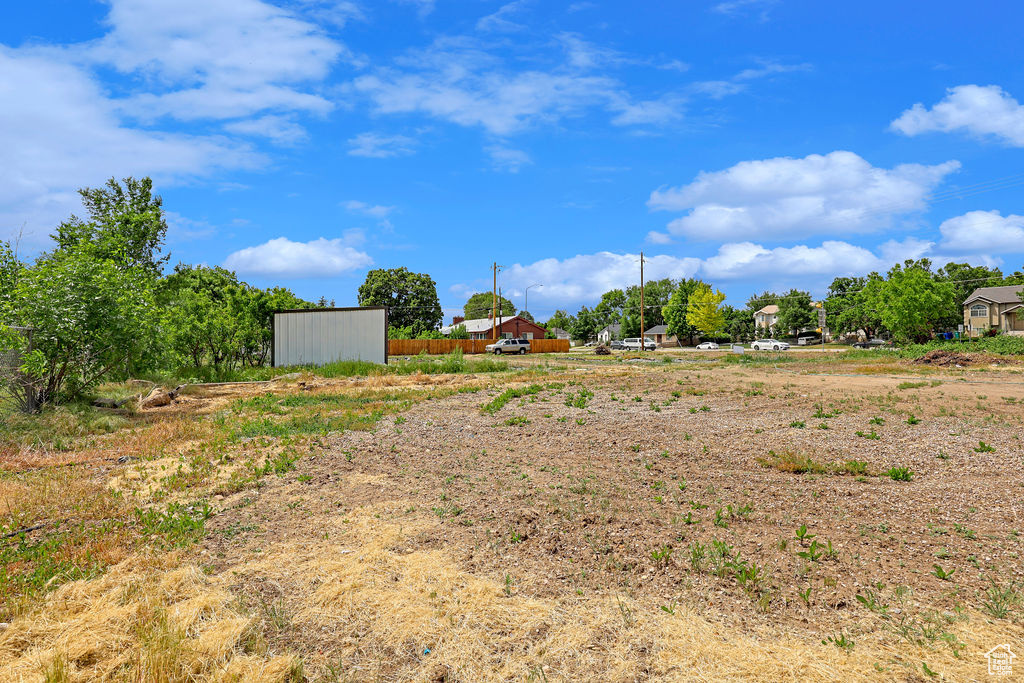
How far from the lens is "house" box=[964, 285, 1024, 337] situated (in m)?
65.2

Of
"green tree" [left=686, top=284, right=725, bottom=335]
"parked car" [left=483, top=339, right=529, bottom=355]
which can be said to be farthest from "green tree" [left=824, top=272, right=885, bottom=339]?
"parked car" [left=483, top=339, right=529, bottom=355]

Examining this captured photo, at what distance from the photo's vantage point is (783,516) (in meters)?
5.66

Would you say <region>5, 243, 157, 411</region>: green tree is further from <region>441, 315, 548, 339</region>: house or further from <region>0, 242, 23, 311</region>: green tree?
<region>441, 315, 548, 339</region>: house

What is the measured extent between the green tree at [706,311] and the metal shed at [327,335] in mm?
60655

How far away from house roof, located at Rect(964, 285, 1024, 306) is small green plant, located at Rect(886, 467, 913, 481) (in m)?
78.6

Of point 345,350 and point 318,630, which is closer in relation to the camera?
point 318,630

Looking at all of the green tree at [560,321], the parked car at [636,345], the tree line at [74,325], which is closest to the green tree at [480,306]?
the green tree at [560,321]

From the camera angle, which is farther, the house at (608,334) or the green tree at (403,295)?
the house at (608,334)

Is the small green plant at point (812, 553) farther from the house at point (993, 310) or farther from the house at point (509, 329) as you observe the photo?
the house at point (993, 310)

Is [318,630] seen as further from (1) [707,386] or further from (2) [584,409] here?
(1) [707,386]

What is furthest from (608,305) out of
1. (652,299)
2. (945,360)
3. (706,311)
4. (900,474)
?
(900,474)

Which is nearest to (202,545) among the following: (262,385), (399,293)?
(262,385)

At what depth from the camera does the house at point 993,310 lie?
65.2 m

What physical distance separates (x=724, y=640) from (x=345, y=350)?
24332 mm
